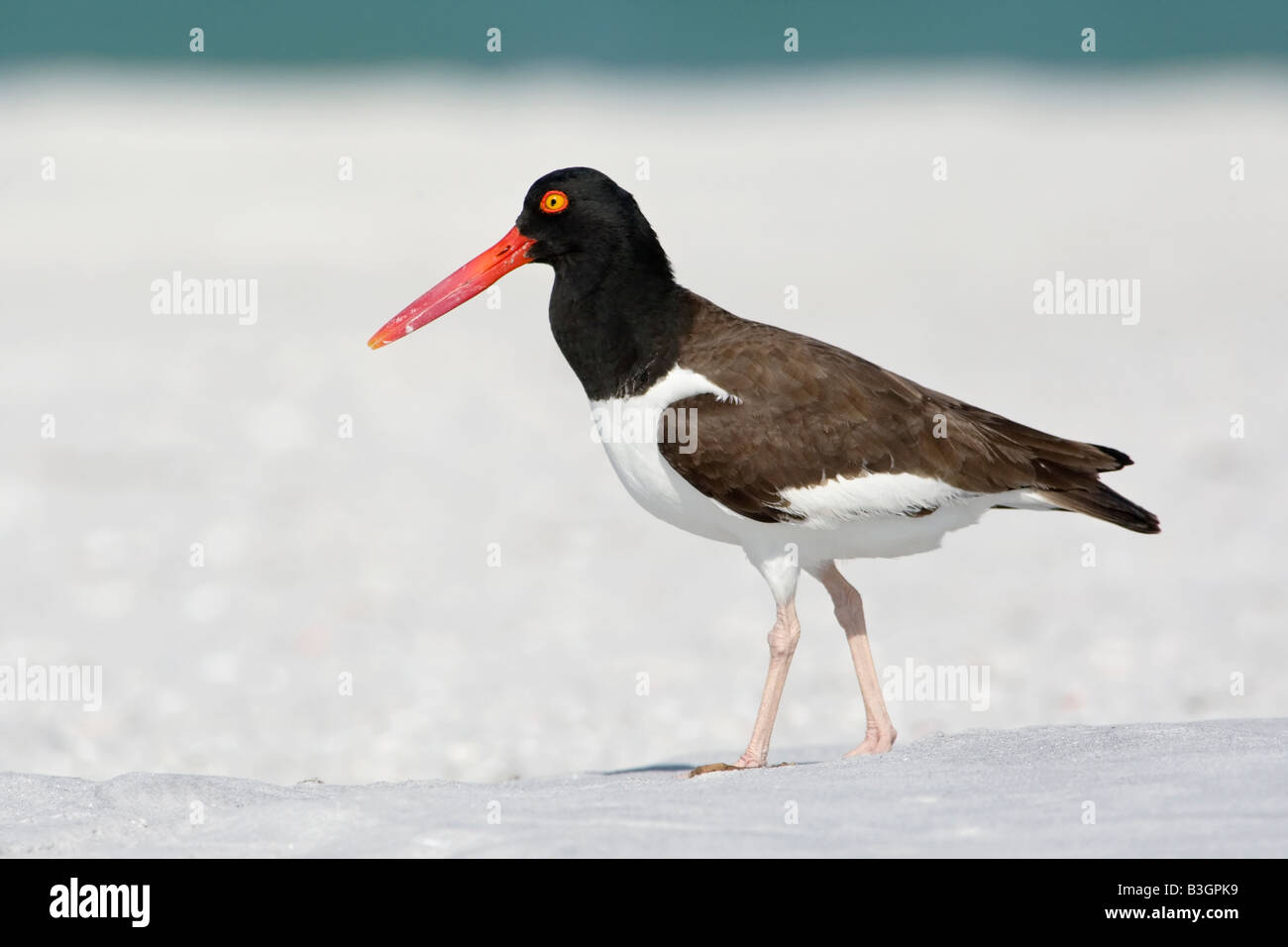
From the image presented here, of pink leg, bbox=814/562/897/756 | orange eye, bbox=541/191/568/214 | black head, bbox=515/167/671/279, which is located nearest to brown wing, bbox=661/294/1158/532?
black head, bbox=515/167/671/279

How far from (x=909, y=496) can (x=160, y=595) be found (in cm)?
700

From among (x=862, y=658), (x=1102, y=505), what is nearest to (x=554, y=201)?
(x=862, y=658)

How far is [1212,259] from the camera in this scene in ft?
73.4

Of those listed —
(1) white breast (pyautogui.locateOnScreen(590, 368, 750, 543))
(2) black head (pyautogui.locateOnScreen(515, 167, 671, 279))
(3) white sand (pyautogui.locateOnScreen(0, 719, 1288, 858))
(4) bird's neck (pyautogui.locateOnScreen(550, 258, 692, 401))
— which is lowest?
(3) white sand (pyautogui.locateOnScreen(0, 719, 1288, 858))

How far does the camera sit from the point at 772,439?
6.02 metres

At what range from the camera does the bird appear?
6008 mm

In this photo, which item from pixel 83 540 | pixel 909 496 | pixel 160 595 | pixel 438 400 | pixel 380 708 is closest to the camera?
pixel 909 496

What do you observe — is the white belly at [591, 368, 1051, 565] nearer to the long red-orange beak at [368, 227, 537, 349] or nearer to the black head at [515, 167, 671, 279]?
the black head at [515, 167, 671, 279]

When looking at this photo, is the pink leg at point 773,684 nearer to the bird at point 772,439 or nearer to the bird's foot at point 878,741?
the bird at point 772,439

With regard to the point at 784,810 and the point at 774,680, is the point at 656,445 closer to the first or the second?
the point at 774,680

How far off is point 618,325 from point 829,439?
97cm
